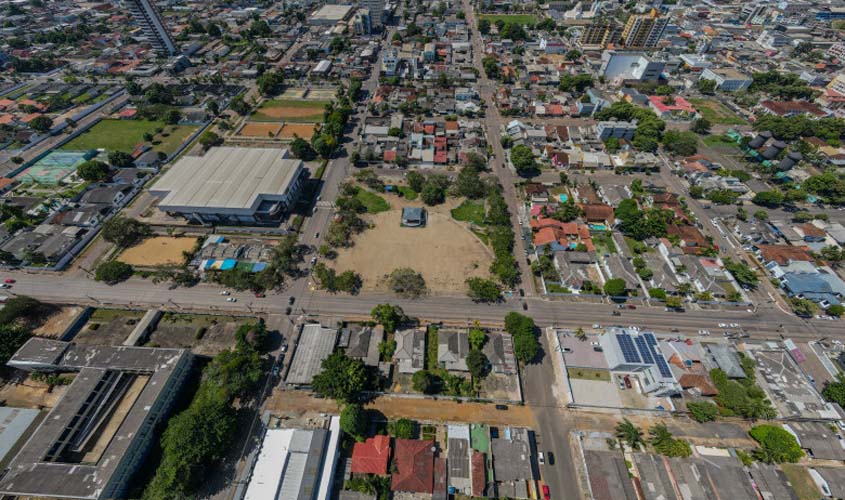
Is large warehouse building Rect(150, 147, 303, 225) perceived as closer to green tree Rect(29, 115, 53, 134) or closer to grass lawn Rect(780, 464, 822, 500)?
green tree Rect(29, 115, 53, 134)

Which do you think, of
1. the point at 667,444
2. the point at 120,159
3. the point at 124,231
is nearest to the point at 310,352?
the point at 667,444

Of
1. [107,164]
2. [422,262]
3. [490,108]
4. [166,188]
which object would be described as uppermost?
[490,108]

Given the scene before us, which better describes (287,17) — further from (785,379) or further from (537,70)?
(785,379)

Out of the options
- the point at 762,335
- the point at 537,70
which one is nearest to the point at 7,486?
the point at 762,335

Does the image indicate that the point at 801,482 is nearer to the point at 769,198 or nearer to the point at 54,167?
the point at 769,198

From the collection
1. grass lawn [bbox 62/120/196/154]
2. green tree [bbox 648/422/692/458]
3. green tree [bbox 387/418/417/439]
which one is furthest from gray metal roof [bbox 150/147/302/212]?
green tree [bbox 648/422/692/458]

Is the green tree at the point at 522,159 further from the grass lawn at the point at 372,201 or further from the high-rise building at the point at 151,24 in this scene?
the high-rise building at the point at 151,24

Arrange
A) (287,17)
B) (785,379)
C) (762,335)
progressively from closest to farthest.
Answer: (785,379), (762,335), (287,17)

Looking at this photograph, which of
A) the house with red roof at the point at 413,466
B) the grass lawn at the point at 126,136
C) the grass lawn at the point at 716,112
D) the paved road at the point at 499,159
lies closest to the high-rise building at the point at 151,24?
the grass lawn at the point at 126,136
